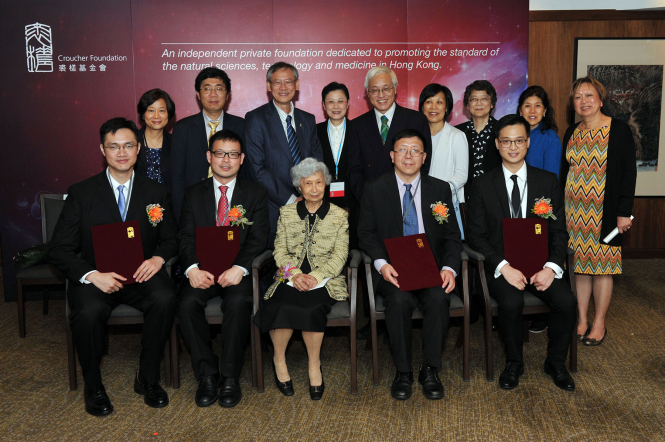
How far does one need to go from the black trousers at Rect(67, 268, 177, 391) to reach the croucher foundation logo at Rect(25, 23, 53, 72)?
3015mm

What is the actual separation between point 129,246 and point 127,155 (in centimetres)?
61

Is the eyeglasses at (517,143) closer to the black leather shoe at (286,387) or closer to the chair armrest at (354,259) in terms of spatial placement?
the chair armrest at (354,259)

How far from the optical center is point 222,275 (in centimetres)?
326

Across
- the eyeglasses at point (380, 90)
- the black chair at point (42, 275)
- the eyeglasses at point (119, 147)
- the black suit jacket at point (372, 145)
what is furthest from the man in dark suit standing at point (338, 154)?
the black chair at point (42, 275)

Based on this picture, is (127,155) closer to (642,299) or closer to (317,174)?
(317,174)

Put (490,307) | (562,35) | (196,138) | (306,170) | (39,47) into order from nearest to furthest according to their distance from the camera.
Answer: (490,307) < (306,170) < (196,138) < (39,47) < (562,35)

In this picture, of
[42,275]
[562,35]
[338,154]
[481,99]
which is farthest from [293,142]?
[562,35]

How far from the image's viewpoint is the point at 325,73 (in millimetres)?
5301

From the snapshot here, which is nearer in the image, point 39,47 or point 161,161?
point 161,161

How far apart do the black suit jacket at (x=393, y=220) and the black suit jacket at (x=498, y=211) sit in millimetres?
155

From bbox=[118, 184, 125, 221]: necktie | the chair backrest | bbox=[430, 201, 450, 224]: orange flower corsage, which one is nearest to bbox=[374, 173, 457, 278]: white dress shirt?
bbox=[430, 201, 450, 224]: orange flower corsage

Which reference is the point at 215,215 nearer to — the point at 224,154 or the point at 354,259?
the point at 224,154

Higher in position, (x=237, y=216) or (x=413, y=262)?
(x=237, y=216)

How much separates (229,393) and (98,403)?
759 mm
